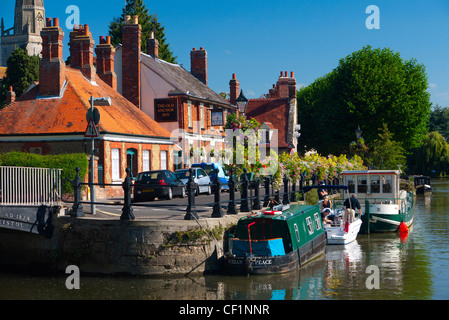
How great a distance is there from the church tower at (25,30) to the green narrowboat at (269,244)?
438 feet

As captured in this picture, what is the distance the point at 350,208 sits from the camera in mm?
28281

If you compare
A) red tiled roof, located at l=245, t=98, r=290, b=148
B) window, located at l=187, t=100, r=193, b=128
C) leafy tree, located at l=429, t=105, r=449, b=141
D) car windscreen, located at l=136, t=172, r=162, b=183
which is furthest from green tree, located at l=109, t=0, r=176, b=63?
leafy tree, located at l=429, t=105, r=449, b=141

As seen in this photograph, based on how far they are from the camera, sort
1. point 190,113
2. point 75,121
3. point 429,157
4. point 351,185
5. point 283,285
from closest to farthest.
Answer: point 283,285 < point 75,121 < point 351,185 < point 190,113 < point 429,157

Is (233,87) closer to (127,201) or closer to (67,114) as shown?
(67,114)

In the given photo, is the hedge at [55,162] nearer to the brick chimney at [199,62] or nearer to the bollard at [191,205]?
the bollard at [191,205]

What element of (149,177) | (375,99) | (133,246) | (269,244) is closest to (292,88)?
(375,99)

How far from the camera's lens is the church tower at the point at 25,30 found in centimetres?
14625

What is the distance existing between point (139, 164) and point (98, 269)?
17.8m

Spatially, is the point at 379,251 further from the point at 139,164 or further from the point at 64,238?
the point at 139,164

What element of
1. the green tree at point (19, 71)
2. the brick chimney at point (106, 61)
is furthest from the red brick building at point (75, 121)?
the green tree at point (19, 71)

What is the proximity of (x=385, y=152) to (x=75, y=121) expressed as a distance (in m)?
30.6

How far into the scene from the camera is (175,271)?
59.4ft

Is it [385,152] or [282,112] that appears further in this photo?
[282,112]

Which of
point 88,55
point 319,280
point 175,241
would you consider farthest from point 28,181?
point 88,55
